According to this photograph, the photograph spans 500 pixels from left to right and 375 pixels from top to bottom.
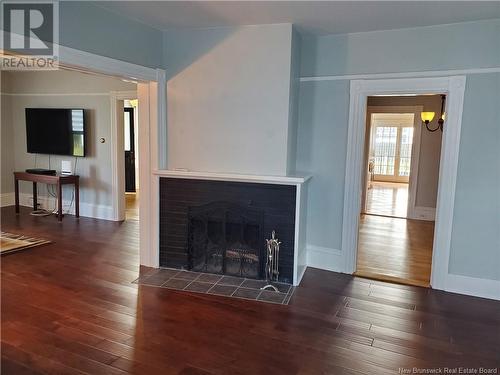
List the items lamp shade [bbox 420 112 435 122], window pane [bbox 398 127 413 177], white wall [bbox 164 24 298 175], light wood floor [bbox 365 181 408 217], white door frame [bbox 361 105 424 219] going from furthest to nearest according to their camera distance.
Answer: window pane [bbox 398 127 413 177] → light wood floor [bbox 365 181 408 217] → white door frame [bbox 361 105 424 219] → lamp shade [bbox 420 112 435 122] → white wall [bbox 164 24 298 175]

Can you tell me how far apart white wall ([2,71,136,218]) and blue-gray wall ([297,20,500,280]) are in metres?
3.13

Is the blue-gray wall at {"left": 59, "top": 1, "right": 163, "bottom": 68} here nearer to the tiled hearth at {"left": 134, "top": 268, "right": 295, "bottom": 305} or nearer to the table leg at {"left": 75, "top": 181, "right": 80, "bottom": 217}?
the tiled hearth at {"left": 134, "top": 268, "right": 295, "bottom": 305}

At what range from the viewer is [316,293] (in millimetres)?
3584

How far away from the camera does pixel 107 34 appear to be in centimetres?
329

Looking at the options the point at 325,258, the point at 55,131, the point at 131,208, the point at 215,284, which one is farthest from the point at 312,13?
the point at 131,208

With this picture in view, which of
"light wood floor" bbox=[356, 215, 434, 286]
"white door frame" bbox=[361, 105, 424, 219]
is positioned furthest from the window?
"light wood floor" bbox=[356, 215, 434, 286]

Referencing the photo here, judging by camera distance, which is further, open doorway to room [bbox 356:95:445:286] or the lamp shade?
the lamp shade

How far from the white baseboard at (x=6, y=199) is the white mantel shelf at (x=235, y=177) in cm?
468

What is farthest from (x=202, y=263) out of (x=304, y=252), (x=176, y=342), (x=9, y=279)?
(x=9, y=279)

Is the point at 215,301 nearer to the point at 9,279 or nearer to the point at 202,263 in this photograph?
the point at 202,263

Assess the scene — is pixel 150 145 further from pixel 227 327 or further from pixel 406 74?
pixel 406 74

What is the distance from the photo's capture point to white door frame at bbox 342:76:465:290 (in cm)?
353

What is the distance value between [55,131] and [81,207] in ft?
4.41

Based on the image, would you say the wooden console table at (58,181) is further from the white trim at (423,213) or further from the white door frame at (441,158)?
the white trim at (423,213)
